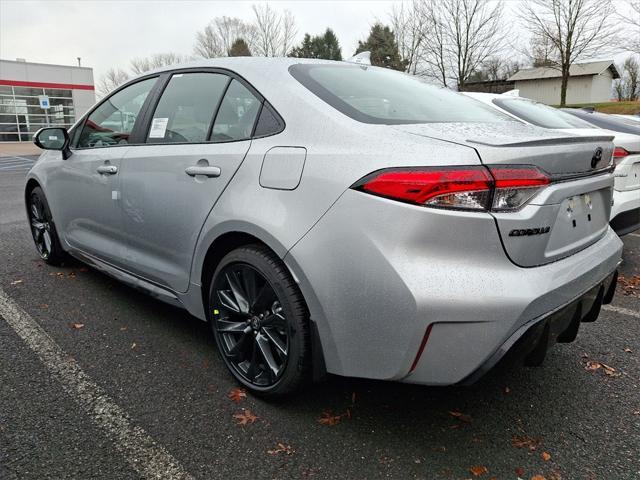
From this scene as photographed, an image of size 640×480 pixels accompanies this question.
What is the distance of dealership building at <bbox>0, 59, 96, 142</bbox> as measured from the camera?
3083cm

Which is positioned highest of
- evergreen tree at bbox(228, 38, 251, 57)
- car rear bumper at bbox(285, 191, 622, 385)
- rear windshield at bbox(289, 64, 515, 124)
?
evergreen tree at bbox(228, 38, 251, 57)

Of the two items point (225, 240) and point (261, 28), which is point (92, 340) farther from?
point (261, 28)

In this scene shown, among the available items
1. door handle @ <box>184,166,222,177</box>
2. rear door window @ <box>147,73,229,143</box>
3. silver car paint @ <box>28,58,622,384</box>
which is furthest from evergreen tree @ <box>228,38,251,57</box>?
silver car paint @ <box>28,58,622,384</box>

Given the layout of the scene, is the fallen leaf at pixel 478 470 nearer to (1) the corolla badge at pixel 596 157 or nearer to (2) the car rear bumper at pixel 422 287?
(2) the car rear bumper at pixel 422 287

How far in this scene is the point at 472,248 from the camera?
1.73 meters

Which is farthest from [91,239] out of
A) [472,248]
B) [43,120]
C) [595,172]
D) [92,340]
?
[43,120]

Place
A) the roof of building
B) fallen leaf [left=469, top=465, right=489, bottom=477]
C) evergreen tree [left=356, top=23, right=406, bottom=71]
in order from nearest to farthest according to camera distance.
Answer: fallen leaf [left=469, top=465, right=489, bottom=477] < evergreen tree [left=356, top=23, right=406, bottom=71] < the roof of building

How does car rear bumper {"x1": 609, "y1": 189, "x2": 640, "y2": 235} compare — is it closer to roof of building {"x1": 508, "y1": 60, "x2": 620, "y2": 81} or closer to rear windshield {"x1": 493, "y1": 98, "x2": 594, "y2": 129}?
rear windshield {"x1": 493, "y1": 98, "x2": 594, "y2": 129}

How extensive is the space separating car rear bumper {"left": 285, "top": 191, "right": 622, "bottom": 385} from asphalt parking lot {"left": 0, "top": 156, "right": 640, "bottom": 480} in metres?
0.38

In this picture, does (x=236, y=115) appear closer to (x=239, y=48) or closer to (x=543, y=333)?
(x=543, y=333)

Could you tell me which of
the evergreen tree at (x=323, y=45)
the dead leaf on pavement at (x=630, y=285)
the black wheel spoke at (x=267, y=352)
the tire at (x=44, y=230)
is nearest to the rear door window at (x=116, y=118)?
the tire at (x=44, y=230)

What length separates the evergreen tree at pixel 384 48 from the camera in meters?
31.1

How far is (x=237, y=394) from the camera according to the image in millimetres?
2430

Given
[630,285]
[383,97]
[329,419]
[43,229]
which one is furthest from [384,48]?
[329,419]
